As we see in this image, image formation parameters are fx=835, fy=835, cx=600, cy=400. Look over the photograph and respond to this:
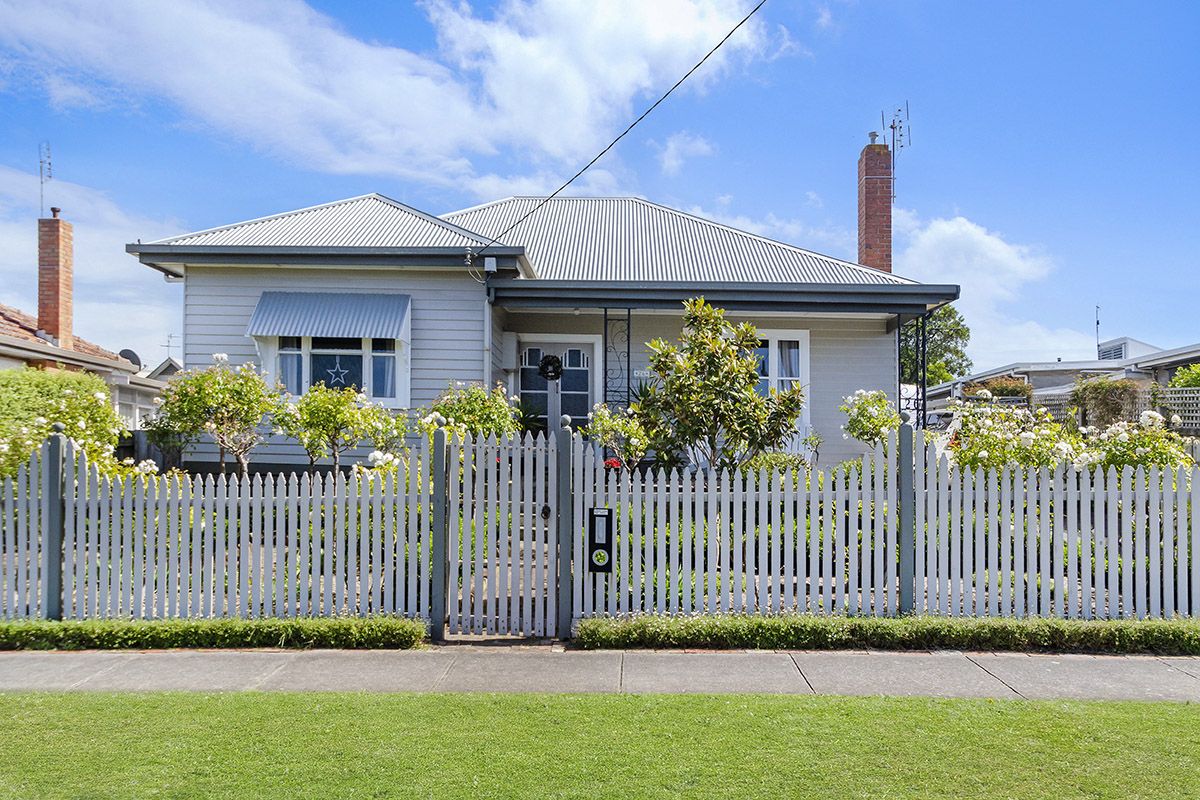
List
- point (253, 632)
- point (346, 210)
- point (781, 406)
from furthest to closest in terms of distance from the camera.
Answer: point (346, 210), point (781, 406), point (253, 632)

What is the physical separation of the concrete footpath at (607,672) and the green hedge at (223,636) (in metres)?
0.12

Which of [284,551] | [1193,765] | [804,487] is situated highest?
[804,487]

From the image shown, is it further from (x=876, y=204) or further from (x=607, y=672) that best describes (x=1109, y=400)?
(x=607, y=672)

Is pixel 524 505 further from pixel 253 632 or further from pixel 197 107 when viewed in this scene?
pixel 197 107

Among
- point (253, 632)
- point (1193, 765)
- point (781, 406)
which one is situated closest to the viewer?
point (1193, 765)

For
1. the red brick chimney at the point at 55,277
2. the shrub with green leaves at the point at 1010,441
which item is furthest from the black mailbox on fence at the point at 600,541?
the red brick chimney at the point at 55,277

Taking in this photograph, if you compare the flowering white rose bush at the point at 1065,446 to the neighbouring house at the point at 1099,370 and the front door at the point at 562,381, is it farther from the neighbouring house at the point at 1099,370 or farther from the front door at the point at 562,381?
the neighbouring house at the point at 1099,370

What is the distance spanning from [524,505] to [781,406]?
3.07m

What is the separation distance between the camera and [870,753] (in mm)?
4293

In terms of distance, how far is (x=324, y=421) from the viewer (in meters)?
11.1

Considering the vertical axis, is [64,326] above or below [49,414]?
above

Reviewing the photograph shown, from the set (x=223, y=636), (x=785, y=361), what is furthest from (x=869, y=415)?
(x=223, y=636)

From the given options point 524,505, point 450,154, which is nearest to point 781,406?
point 524,505

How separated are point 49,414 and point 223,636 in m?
5.74
